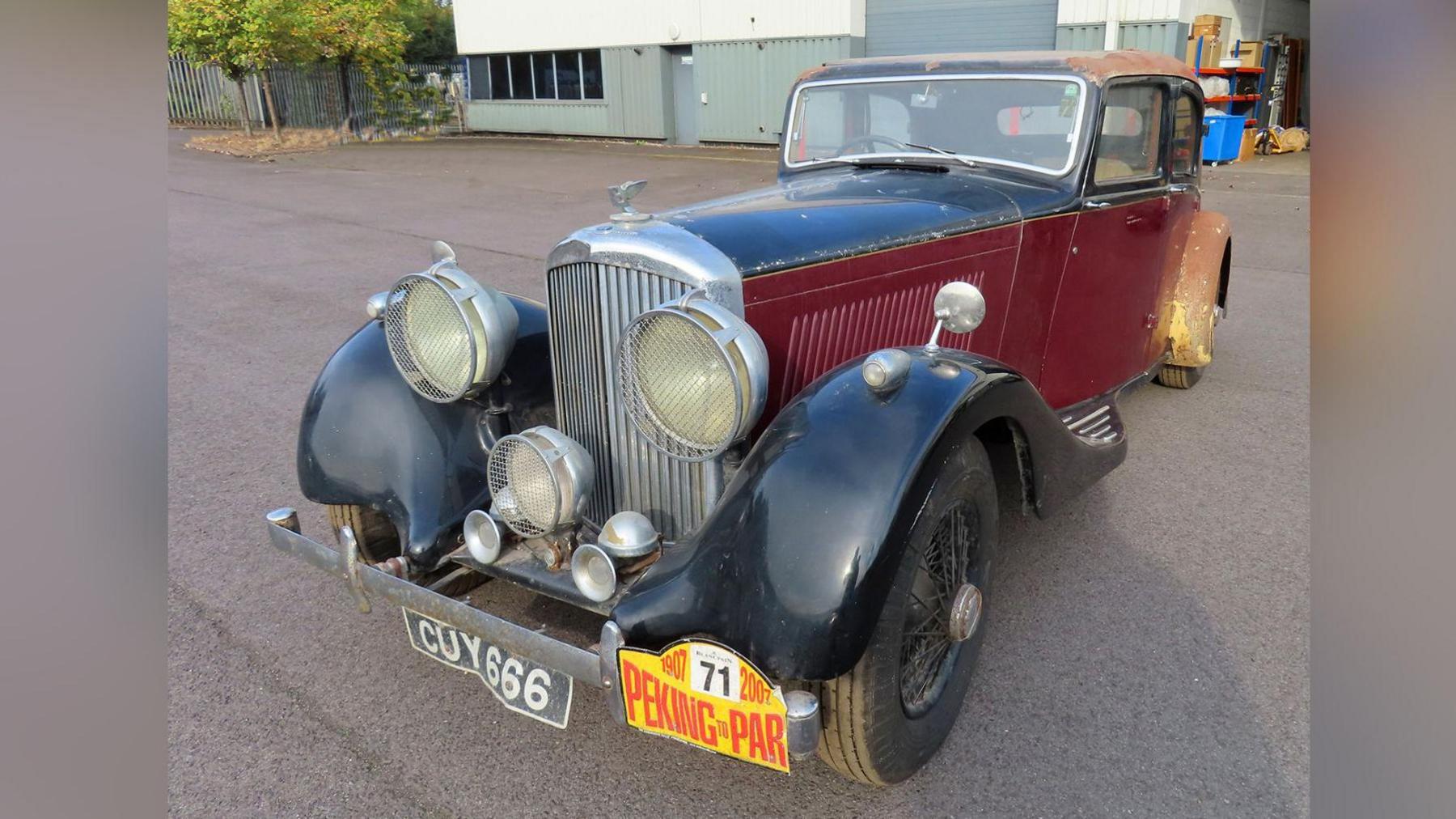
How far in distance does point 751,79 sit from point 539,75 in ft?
20.2

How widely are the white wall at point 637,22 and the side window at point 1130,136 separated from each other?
1274 centimetres

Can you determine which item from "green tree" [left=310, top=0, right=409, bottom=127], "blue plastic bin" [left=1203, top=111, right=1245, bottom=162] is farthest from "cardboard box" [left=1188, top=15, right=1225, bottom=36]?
"green tree" [left=310, top=0, right=409, bottom=127]

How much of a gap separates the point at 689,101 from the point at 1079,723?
17645 mm

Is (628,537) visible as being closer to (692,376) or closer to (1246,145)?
(692,376)

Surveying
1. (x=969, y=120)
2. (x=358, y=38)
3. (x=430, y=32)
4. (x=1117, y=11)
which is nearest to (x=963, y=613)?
(x=969, y=120)

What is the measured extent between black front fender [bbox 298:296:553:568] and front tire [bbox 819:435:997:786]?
1.17m

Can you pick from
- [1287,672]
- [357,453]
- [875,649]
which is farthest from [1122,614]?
[357,453]

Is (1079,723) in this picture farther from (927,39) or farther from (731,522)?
(927,39)

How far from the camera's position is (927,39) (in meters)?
15.2

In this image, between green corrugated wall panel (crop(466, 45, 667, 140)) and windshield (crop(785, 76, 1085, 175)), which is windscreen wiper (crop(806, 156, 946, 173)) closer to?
windshield (crop(785, 76, 1085, 175))

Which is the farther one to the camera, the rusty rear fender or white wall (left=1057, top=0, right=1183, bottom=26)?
white wall (left=1057, top=0, right=1183, bottom=26)

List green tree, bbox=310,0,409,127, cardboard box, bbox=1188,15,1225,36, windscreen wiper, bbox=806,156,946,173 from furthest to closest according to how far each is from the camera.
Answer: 1. green tree, bbox=310,0,409,127
2. cardboard box, bbox=1188,15,1225,36
3. windscreen wiper, bbox=806,156,946,173

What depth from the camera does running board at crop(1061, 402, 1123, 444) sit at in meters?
3.17

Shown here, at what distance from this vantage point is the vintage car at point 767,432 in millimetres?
1884
